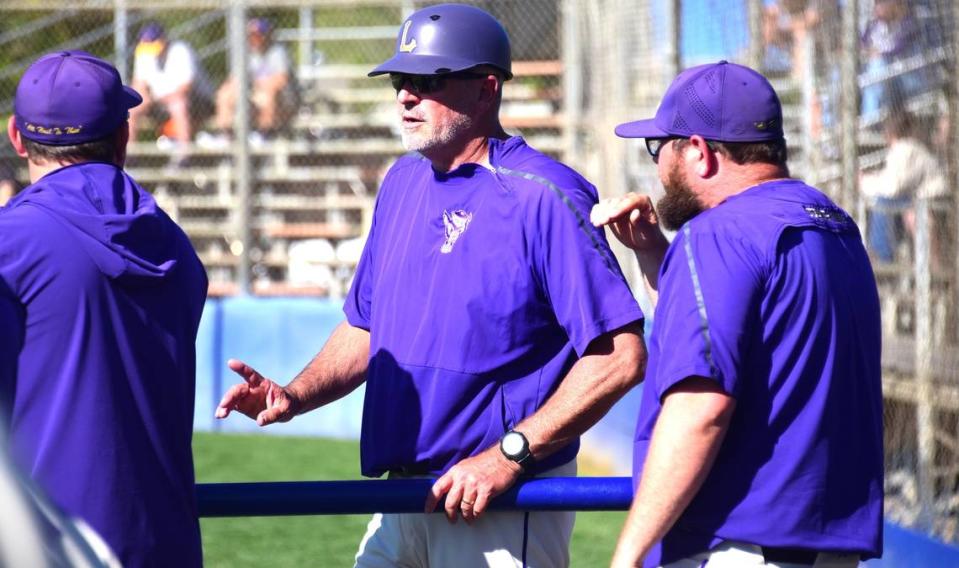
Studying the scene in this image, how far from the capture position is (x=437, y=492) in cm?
323

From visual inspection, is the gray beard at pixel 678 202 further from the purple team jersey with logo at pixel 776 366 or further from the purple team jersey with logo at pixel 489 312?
the purple team jersey with logo at pixel 489 312

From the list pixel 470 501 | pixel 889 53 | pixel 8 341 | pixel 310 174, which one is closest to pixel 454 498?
pixel 470 501

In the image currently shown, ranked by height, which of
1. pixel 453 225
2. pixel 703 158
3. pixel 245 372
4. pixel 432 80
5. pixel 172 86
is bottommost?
pixel 245 372

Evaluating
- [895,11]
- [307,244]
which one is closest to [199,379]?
[307,244]

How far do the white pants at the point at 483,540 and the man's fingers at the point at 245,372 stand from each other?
57 cm

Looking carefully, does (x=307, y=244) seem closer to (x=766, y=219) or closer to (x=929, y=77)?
(x=929, y=77)

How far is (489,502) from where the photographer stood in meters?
3.26

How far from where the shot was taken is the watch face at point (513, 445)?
10.8ft

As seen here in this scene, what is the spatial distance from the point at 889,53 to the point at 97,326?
4.53m

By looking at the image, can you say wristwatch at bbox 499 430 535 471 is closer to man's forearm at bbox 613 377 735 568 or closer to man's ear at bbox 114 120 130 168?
man's forearm at bbox 613 377 735 568

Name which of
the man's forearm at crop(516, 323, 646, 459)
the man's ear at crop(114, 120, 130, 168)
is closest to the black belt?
the man's forearm at crop(516, 323, 646, 459)

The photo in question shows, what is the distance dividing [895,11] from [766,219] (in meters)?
3.70

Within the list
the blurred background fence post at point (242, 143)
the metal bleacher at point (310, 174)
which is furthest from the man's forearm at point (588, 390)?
the metal bleacher at point (310, 174)

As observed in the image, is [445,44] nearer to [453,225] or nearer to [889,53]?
[453,225]
